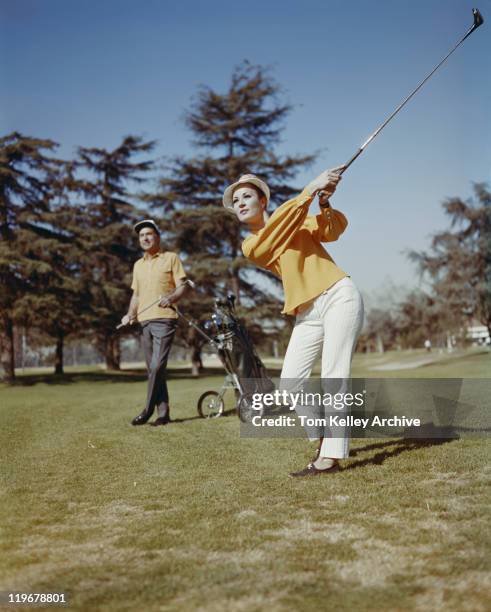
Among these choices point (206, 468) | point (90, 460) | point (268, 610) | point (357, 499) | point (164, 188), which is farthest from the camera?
point (164, 188)

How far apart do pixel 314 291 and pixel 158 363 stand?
3.02 meters

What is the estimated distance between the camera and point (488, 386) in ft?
29.3

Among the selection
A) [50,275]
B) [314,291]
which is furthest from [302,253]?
[50,275]

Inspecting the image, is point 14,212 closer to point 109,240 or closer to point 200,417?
point 109,240

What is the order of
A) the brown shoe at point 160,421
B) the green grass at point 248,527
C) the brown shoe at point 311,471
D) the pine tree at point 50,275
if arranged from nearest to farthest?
the green grass at point 248,527 < the brown shoe at point 311,471 < the brown shoe at point 160,421 < the pine tree at point 50,275

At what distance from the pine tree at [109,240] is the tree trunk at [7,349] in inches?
98.8

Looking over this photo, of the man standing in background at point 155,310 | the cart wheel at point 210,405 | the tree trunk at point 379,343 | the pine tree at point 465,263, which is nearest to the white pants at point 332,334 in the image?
the man standing in background at point 155,310

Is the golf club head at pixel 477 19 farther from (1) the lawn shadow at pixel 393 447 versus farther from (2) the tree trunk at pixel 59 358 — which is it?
(2) the tree trunk at pixel 59 358

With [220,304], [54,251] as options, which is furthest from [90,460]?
[54,251]

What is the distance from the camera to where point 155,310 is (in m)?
6.52

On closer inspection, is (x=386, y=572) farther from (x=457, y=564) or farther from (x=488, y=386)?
(x=488, y=386)

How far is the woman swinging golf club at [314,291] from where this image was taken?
3.76m

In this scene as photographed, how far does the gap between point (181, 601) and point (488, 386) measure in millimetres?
7924

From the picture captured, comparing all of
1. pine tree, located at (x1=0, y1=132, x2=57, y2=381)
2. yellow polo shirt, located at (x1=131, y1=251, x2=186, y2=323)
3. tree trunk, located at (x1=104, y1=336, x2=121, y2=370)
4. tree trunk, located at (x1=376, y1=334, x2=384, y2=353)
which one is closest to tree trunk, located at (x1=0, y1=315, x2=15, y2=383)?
pine tree, located at (x1=0, y1=132, x2=57, y2=381)
